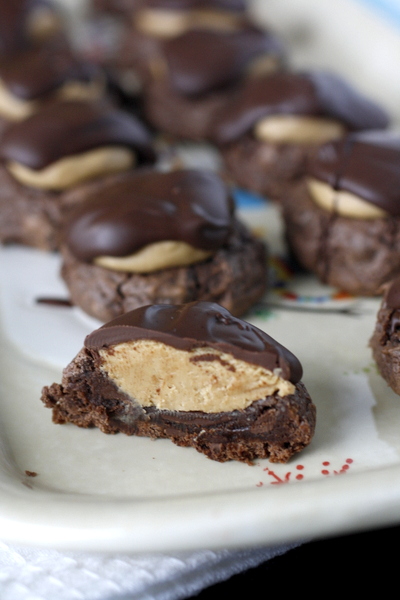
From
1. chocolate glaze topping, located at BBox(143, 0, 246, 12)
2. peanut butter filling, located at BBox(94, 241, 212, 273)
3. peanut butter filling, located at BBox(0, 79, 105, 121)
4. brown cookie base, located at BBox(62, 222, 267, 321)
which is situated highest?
chocolate glaze topping, located at BBox(143, 0, 246, 12)

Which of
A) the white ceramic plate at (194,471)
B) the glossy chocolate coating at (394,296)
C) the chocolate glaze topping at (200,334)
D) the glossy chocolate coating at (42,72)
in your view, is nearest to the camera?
the white ceramic plate at (194,471)

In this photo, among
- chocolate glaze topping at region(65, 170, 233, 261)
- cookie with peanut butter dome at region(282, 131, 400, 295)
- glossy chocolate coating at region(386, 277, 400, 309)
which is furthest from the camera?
cookie with peanut butter dome at region(282, 131, 400, 295)

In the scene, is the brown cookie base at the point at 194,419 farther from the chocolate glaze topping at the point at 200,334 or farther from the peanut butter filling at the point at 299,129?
the peanut butter filling at the point at 299,129

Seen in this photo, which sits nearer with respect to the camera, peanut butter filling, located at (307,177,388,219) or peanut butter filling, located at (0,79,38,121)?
peanut butter filling, located at (307,177,388,219)

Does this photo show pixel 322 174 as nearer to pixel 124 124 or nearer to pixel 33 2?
pixel 124 124

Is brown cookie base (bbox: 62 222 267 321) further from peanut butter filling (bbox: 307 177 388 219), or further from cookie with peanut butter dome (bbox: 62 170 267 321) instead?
peanut butter filling (bbox: 307 177 388 219)

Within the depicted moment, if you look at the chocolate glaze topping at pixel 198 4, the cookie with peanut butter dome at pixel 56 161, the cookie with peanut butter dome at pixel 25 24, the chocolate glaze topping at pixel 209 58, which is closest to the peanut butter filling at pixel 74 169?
the cookie with peanut butter dome at pixel 56 161

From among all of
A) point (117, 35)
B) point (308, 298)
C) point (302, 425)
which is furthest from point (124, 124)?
point (117, 35)

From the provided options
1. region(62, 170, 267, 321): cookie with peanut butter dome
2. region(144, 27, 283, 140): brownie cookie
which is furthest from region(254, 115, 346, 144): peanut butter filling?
region(62, 170, 267, 321): cookie with peanut butter dome
